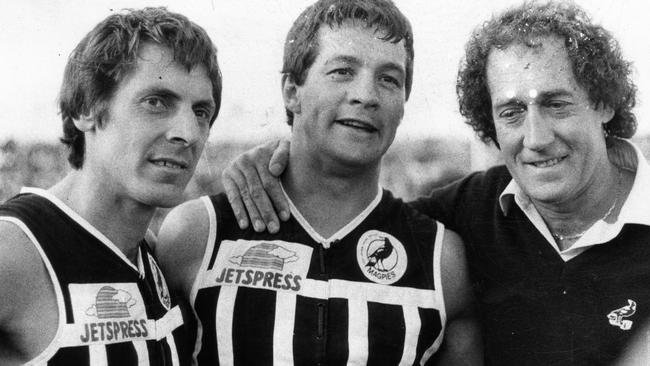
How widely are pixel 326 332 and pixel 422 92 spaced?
62.4 inches

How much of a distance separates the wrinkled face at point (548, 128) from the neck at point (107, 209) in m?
1.36

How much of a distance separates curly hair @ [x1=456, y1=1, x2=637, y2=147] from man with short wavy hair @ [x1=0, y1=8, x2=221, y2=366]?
115 cm

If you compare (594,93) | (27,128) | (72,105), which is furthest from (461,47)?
(27,128)

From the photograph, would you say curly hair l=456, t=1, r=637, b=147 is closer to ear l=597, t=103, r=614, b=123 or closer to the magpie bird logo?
ear l=597, t=103, r=614, b=123

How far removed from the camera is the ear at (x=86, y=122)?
2414mm

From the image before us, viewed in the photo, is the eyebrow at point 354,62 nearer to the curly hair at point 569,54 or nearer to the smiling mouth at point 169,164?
the curly hair at point 569,54

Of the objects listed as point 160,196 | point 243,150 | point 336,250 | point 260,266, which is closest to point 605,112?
point 336,250

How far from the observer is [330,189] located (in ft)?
9.79

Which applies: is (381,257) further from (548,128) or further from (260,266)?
(548,128)

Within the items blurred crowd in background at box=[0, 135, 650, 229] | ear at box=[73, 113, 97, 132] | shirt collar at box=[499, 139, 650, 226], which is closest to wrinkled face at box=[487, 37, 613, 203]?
shirt collar at box=[499, 139, 650, 226]

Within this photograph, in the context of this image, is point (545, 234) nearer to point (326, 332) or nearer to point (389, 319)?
point (389, 319)

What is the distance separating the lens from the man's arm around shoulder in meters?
2.83

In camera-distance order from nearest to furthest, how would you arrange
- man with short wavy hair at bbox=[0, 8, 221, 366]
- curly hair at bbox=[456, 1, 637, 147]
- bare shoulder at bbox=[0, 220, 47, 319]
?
bare shoulder at bbox=[0, 220, 47, 319] → man with short wavy hair at bbox=[0, 8, 221, 366] → curly hair at bbox=[456, 1, 637, 147]

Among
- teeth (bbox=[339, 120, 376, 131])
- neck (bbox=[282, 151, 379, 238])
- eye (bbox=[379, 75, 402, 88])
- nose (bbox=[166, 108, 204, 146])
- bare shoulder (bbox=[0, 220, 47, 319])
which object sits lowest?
bare shoulder (bbox=[0, 220, 47, 319])
